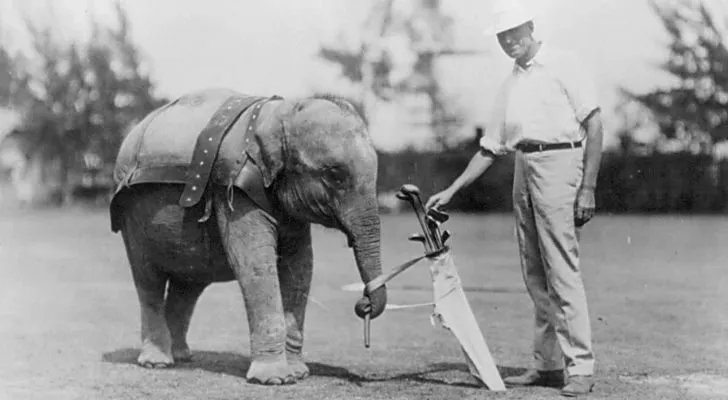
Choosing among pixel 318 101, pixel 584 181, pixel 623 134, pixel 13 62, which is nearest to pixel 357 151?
pixel 318 101

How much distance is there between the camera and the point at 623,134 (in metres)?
17.9

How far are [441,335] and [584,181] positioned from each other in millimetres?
2943

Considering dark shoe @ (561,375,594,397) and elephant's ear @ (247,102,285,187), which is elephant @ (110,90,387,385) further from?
dark shoe @ (561,375,594,397)

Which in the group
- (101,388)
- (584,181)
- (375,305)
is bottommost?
(101,388)

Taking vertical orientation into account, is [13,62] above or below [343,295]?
above

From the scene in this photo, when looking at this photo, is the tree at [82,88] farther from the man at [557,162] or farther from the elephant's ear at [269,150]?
the man at [557,162]

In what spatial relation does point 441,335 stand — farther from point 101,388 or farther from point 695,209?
point 695,209

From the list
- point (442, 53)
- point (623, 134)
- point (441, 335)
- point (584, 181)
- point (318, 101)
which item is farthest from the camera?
point (623, 134)

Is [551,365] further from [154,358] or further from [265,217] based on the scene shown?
[154,358]

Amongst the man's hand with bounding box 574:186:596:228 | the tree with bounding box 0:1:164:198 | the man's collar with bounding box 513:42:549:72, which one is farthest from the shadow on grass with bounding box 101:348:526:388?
the tree with bounding box 0:1:164:198

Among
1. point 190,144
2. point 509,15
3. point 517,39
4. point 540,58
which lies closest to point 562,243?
point 540,58

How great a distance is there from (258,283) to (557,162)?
1826 mm

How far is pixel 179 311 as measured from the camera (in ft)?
23.8

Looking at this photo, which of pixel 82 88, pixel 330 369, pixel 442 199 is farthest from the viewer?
pixel 82 88
